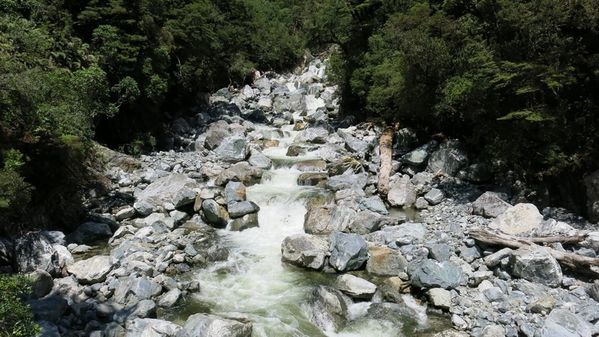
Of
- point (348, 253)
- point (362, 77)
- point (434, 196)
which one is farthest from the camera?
point (362, 77)

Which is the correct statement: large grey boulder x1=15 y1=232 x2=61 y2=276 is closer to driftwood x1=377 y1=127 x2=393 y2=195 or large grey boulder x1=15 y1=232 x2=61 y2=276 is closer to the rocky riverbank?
the rocky riverbank

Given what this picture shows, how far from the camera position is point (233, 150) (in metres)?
19.5

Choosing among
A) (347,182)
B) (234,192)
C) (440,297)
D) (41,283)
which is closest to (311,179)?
(347,182)

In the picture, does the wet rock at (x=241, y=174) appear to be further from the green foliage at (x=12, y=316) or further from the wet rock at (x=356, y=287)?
the green foliage at (x=12, y=316)

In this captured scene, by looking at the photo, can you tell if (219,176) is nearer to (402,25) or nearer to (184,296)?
(184,296)

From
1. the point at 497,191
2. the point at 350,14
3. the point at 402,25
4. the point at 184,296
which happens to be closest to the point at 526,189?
the point at 497,191

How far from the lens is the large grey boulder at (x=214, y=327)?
759 cm

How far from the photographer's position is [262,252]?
11797 mm

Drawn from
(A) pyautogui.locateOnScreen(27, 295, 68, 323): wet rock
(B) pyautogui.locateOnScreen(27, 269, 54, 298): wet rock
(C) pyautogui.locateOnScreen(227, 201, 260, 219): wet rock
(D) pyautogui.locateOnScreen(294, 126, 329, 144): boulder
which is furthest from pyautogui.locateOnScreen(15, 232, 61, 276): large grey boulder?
(D) pyautogui.locateOnScreen(294, 126, 329, 144): boulder

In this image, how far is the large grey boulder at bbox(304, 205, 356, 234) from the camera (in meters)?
12.9

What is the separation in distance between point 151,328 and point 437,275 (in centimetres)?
608

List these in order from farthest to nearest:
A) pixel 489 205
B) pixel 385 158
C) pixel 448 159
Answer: pixel 385 158, pixel 448 159, pixel 489 205

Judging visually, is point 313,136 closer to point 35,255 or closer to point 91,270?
point 91,270

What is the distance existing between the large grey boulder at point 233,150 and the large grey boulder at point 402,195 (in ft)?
23.9
